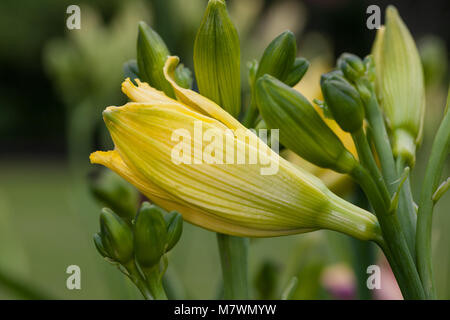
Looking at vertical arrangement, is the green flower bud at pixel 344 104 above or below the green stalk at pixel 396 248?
above

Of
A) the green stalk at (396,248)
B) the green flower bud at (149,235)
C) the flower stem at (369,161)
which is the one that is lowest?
the green stalk at (396,248)

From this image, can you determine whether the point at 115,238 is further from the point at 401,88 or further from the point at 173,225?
the point at 401,88

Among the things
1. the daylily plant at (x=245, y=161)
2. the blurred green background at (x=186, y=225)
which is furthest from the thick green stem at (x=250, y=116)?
the blurred green background at (x=186, y=225)

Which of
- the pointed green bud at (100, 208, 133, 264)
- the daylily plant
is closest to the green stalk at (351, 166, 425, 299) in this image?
the daylily plant

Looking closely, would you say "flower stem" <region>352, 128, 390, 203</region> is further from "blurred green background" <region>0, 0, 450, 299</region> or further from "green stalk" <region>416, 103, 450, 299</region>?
"blurred green background" <region>0, 0, 450, 299</region>

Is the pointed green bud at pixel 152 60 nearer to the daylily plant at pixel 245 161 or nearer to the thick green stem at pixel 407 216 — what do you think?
the daylily plant at pixel 245 161

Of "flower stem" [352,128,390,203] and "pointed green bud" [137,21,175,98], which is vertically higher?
"pointed green bud" [137,21,175,98]
